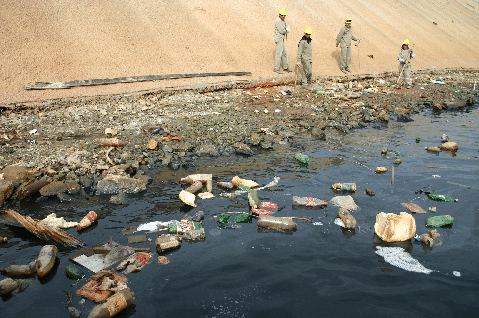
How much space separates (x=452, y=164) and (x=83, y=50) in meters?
10.2

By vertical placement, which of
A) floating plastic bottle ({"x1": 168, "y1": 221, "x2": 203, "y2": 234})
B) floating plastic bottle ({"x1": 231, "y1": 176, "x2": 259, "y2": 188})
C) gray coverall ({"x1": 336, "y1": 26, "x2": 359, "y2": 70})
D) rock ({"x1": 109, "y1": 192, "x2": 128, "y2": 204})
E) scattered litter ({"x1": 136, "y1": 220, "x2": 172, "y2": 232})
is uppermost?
gray coverall ({"x1": 336, "y1": 26, "x2": 359, "y2": 70})

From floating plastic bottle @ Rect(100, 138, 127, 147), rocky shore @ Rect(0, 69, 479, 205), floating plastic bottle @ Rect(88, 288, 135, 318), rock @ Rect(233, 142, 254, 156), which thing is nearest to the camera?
floating plastic bottle @ Rect(88, 288, 135, 318)

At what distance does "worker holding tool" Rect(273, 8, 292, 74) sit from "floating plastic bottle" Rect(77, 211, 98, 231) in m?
8.97

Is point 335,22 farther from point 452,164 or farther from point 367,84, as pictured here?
point 452,164

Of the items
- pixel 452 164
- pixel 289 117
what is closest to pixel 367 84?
pixel 289 117

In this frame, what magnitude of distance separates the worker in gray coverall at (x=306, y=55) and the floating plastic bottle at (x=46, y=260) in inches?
370

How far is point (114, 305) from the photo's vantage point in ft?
9.39

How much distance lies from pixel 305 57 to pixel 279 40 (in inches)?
45.2

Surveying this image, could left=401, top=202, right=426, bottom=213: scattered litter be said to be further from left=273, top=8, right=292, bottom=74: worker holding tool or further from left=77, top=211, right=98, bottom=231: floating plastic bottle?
left=273, top=8, right=292, bottom=74: worker holding tool

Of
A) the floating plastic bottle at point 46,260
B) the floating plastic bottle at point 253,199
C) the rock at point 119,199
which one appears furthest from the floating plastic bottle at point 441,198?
the floating plastic bottle at point 46,260

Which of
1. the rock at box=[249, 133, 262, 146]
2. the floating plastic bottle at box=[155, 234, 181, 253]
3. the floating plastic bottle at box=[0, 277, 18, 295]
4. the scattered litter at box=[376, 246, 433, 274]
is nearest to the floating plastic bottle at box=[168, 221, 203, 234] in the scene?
the floating plastic bottle at box=[155, 234, 181, 253]

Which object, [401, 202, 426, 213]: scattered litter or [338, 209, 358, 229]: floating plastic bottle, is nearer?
[338, 209, 358, 229]: floating plastic bottle

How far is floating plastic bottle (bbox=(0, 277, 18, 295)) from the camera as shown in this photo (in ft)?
10.2

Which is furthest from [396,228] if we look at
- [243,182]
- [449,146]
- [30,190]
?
[30,190]
